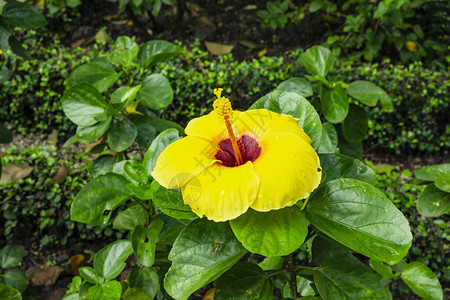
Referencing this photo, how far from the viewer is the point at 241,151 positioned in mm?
A: 1018

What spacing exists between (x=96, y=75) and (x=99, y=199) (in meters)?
0.75

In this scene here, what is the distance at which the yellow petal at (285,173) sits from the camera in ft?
2.76

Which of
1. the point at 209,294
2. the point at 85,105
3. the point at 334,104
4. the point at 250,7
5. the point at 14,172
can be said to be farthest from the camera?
the point at 250,7

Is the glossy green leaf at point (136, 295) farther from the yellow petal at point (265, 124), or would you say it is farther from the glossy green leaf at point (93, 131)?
the yellow petal at point (265, 124)

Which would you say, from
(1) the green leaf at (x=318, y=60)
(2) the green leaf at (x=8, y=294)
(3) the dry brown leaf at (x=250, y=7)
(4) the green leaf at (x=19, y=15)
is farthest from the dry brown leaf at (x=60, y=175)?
(3) the dry brown leaf at (x=250, y=7)

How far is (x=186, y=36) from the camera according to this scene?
13.0ft

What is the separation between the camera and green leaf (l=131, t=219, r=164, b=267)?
4.20 ft

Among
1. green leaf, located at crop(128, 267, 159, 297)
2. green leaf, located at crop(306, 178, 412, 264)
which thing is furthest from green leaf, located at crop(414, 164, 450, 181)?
green leaf, located at crop(128, 267, 159, 297)

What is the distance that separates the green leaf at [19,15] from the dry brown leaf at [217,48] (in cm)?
187

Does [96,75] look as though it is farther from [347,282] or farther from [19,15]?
[347,282]

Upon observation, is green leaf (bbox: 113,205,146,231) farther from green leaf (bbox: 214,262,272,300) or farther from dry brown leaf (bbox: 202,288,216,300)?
dry brown leaf (bbox: 202,288,216,300)

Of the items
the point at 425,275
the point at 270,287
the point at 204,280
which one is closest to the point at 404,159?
the point at 425,275

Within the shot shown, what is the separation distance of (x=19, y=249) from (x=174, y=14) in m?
2.75


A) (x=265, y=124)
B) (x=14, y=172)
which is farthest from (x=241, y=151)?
(x=14, y=172)
